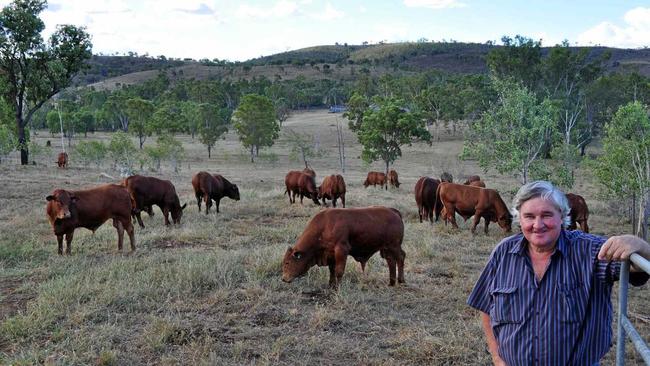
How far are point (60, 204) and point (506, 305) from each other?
9.32m

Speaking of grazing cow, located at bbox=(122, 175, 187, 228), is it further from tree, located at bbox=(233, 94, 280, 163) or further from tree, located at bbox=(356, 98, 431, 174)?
tree, located at bbox=(233, 94, 280, 163)

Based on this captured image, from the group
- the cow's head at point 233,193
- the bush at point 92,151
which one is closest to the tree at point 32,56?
the bush at point 92,151

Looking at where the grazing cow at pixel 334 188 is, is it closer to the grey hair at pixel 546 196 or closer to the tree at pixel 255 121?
the grey hair at pixel 546 196

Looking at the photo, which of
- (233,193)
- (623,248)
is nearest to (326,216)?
(623,248)

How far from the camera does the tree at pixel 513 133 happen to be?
19781 millimetres

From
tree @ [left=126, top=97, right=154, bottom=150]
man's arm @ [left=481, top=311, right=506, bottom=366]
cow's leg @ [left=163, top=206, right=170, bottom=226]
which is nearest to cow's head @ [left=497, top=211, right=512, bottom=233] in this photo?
cow's leg @ [left=163, top=206, right=170, bottom=226]

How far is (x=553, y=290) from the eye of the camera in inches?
116

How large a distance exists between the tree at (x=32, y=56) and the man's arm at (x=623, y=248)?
32.6 metres

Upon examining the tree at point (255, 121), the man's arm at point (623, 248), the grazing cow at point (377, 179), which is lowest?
the grazing cow at point (377, 179)

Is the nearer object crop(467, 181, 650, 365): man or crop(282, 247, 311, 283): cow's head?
crop(467, 181, 650, 365): man

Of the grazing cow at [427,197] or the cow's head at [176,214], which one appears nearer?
the cow's head at [176,214]

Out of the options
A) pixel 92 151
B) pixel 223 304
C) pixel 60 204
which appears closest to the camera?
pixel 223 304

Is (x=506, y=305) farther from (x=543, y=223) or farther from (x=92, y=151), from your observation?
(x=92, y=151)

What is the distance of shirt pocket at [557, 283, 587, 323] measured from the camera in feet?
9.55
